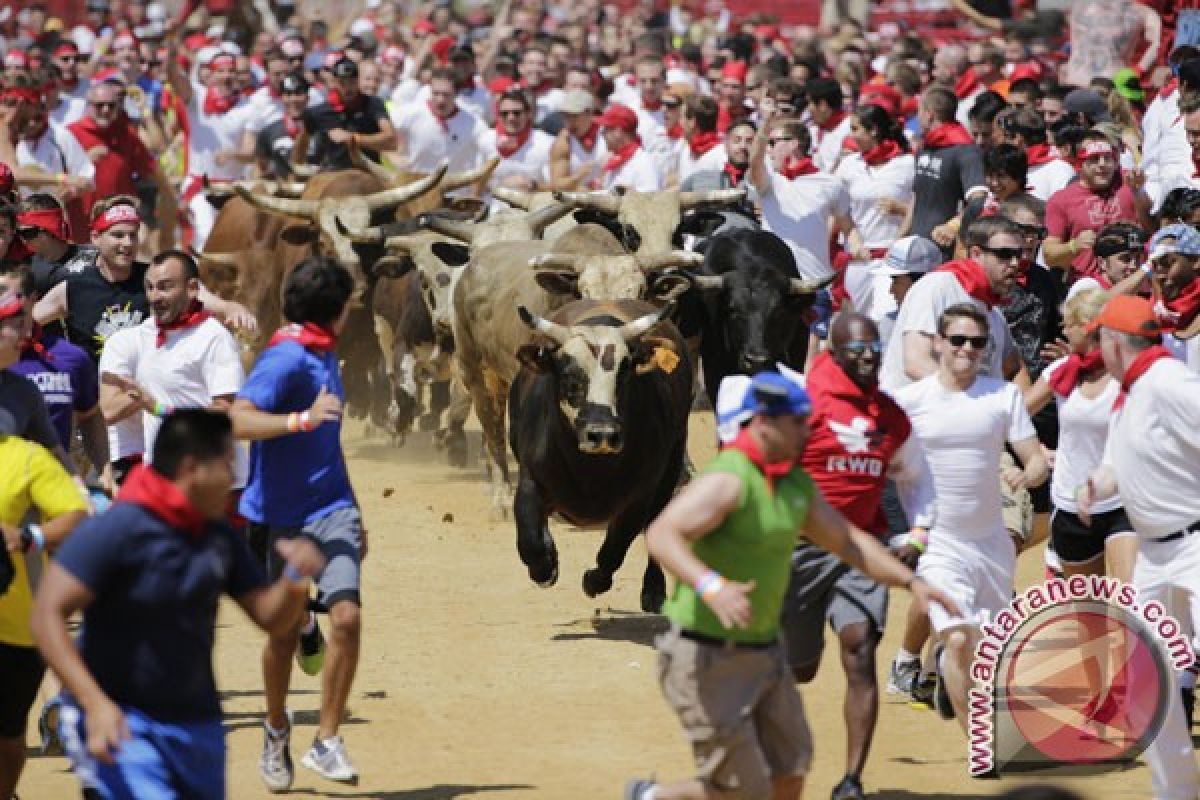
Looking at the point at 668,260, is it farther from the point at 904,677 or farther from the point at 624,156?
the point at 624,156

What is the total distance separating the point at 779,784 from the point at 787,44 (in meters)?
23.7

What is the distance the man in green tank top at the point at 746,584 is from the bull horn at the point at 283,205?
11.0 metres

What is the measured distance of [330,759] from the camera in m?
8.74

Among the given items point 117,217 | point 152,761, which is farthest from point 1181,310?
point 152,761

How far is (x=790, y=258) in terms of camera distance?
14828mm

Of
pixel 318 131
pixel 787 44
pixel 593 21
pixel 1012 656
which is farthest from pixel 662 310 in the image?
pixel 593 21

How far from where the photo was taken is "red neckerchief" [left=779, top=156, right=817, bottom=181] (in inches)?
650

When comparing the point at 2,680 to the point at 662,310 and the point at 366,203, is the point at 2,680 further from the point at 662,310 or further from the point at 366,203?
the point at 366,203

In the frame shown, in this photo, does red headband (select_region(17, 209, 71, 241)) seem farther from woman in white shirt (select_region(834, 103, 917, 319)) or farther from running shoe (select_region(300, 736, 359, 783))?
woman in white shirt (select_region(834, 103, 917, 319))

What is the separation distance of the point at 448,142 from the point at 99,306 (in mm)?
10673

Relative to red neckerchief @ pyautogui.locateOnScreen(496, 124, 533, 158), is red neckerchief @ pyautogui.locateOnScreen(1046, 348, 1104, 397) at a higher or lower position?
higher

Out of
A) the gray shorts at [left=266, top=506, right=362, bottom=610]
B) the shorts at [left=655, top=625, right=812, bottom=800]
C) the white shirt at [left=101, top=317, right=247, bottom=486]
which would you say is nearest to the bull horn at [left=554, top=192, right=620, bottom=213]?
the white shirt at [left=101, top=317, right=247, bottom=486]

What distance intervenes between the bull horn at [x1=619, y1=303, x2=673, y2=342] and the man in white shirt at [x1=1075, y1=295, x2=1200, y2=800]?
141 inches

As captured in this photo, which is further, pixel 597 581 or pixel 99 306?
pixel 597 581
